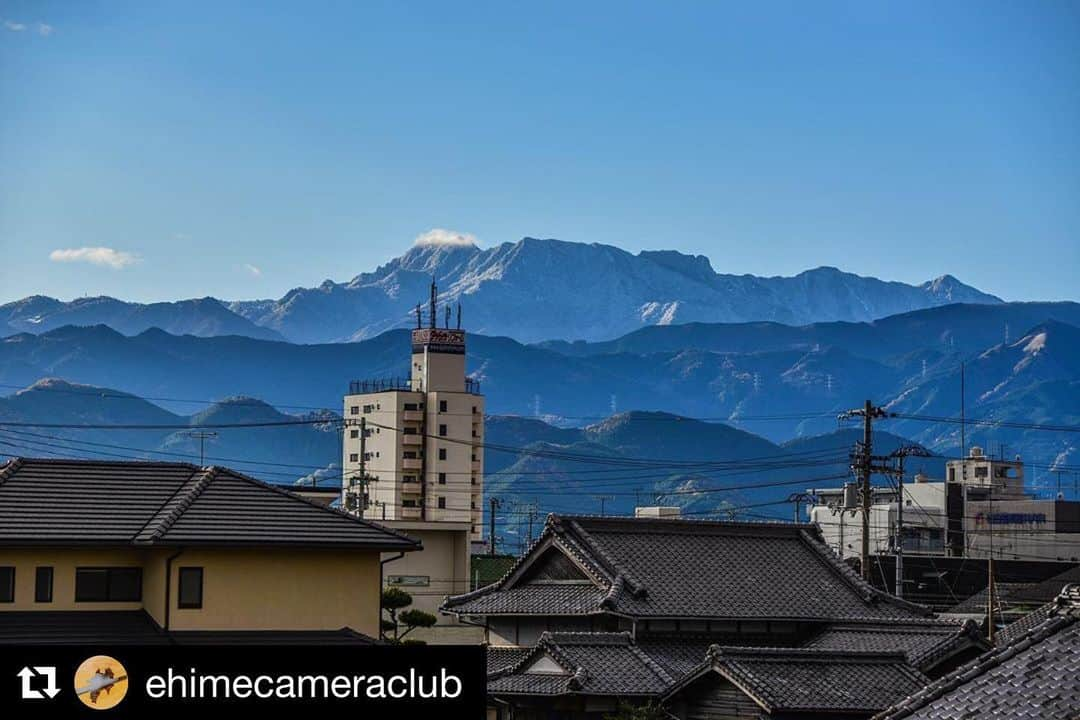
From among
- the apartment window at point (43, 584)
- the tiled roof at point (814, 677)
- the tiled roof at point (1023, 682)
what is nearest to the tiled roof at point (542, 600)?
the tiled roof at point (814, 677)

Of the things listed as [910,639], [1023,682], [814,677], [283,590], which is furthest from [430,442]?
[1023,682]

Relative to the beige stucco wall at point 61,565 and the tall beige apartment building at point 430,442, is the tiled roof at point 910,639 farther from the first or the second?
the tall beige apartment building at point 430,442

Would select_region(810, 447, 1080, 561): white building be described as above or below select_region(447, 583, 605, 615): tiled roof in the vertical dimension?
above

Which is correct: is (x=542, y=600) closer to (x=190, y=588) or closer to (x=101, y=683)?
(x=190, y=588)

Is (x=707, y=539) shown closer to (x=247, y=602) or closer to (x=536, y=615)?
(x=536, y=615)

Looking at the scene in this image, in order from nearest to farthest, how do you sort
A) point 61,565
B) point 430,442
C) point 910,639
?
point 61,565
point 910,639
point 430,442

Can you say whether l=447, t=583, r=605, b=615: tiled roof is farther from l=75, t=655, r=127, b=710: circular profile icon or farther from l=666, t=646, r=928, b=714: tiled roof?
l=75, t=655, r=127, b=710: circular profile icon

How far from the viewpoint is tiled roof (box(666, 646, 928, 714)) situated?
1351 inches

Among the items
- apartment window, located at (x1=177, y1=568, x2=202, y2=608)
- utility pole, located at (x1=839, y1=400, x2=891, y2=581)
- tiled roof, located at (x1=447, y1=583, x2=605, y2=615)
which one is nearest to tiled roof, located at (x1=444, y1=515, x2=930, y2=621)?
tiled roof, located at (x1=447, y1=583, x2=605, y2=615)

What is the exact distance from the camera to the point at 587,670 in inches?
1539

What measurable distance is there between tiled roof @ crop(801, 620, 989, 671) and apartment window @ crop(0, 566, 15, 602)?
1858cm

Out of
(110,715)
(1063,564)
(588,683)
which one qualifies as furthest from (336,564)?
(1063,564)

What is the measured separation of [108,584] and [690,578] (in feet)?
52.1

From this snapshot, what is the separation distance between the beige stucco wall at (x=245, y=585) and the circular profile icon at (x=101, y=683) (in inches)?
1018
